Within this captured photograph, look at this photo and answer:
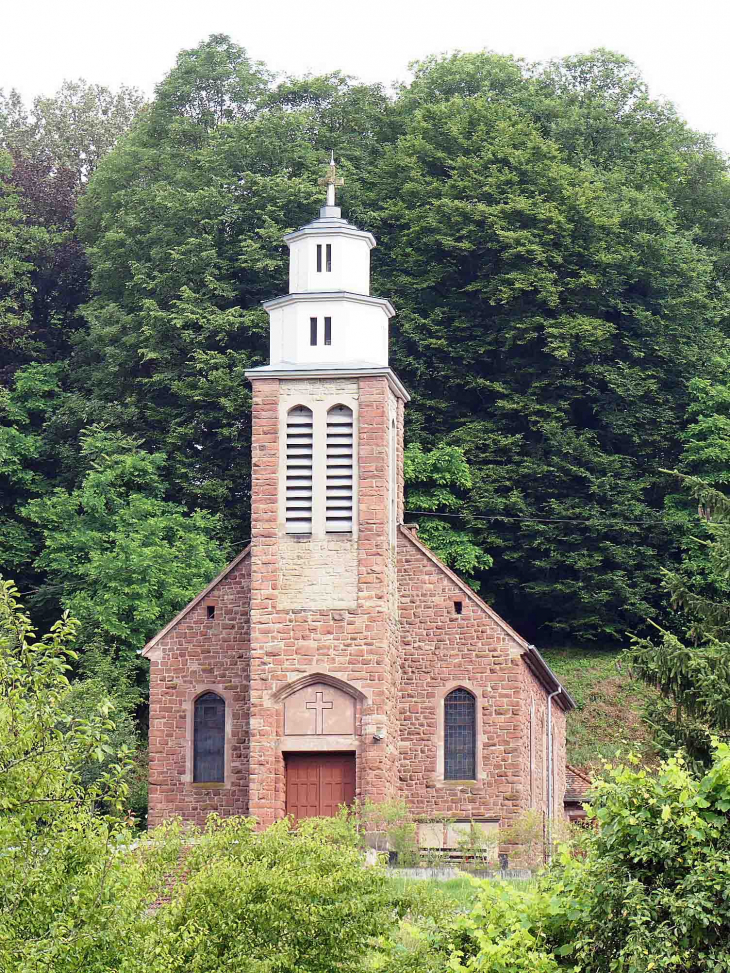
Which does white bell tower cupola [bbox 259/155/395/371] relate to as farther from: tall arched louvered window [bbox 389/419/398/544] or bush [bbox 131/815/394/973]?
bush [bbox 131/815/394/973]

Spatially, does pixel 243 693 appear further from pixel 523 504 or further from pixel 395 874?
pixel 523 504

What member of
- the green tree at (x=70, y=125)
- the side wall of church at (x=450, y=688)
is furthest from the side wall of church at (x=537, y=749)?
the green tree at (x=70, y=125)

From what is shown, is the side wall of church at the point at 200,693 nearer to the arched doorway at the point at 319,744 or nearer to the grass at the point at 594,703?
the arched doorway at the point at 319,744

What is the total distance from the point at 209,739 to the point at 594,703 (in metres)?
15.5

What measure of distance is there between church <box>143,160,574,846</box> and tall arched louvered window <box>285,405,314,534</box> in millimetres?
28

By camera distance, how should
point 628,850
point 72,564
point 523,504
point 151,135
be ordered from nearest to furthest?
point 628,850
point 72,564
point 523,504
point 151,135

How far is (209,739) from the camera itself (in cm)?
3953

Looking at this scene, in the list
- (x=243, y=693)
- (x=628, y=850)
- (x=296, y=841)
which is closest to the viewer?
(x=628, y=850)

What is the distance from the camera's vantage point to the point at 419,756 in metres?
38.9

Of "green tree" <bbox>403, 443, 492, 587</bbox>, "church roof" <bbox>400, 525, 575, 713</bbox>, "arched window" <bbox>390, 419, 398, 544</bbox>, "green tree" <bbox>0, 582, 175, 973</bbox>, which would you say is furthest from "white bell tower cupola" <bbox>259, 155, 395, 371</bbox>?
"green tree" <bbox>0, 582, 175, 973</bbox>

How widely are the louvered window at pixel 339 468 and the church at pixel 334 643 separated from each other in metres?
0.04

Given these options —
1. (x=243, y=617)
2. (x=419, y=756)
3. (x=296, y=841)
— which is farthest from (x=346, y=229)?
(x=296, y=841)

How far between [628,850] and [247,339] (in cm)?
4211

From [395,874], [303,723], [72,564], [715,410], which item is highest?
[715,410]
